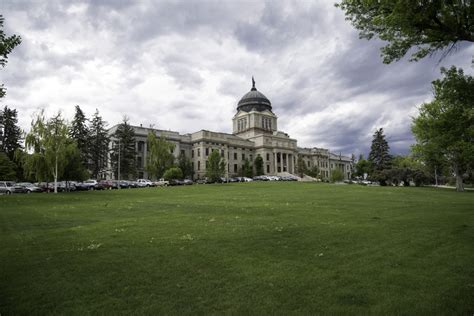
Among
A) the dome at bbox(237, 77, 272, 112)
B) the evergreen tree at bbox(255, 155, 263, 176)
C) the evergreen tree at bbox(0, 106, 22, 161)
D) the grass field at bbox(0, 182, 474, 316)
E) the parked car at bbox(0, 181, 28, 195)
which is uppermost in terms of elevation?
the dome at bbox(237, 77, 272, 112)

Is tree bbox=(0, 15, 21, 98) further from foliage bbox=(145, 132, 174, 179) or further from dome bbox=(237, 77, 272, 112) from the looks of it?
dome bbox=(237, 77, 272, 112)

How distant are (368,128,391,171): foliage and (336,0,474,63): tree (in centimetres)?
7569

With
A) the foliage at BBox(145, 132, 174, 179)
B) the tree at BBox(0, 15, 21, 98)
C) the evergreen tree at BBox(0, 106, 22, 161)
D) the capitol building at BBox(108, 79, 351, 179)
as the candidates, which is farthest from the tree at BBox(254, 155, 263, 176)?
the tree at BBox(0, 15, 21, 98)

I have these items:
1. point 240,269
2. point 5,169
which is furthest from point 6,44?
point 5,169

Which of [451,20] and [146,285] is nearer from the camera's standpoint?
[146,285]

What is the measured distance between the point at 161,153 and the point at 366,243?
5499 centimetres

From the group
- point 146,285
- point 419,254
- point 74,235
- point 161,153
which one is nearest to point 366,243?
point 419,254

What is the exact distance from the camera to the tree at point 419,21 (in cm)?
935

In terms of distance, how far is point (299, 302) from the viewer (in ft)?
19.0

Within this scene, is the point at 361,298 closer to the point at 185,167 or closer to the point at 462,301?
the point at 462,301

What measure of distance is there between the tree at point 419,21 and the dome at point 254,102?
4132 inches

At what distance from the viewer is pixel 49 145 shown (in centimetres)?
3662

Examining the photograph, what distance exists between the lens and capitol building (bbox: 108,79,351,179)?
87.4 m

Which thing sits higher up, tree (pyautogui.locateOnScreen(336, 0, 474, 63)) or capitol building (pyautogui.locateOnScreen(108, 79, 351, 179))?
capitol building (pyautogui.locateOnScreen(108, 79, 351, 179))
